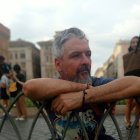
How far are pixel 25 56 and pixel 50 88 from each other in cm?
11483

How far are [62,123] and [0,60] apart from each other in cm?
682

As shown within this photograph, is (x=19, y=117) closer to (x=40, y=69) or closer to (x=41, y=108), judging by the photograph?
(x=41, y=108)

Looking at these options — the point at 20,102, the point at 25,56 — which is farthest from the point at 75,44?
the point at 25,56

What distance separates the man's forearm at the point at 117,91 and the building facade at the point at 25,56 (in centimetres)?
11077

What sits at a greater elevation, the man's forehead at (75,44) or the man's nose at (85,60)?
the man's forehead at (75,44)

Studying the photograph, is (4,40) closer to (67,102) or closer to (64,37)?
(64,37)

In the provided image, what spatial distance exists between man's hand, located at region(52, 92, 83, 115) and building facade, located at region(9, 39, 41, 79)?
111 meters

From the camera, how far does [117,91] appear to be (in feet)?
5.94

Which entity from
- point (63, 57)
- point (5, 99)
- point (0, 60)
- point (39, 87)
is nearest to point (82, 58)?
point (63, 57)

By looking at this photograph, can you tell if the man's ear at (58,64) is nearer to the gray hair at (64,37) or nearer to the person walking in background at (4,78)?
the gray hair at (64,37)

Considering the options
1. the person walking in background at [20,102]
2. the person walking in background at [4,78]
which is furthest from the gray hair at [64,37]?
the person walking in background at [20,102]

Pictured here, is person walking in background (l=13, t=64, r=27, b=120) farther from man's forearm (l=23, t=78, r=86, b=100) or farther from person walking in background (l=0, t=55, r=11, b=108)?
man's forearm (l=23, t=78, r=86, b=100)

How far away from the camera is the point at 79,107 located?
1.85 meters

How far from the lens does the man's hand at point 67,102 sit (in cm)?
184
